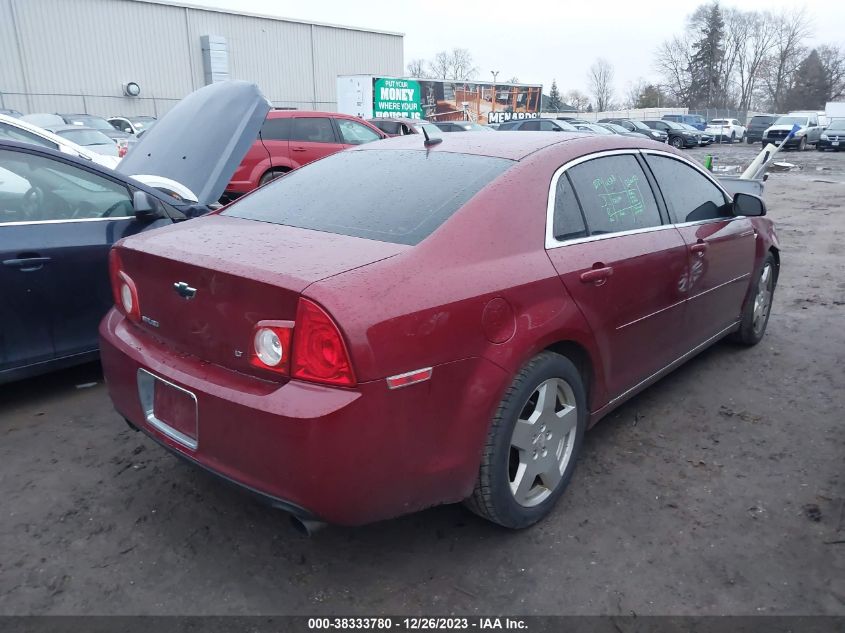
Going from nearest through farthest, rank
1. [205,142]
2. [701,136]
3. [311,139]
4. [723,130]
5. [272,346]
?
1. [272,346]
2. [205,142]
3. [311,139]
4. [701,136]
5. [723,130]

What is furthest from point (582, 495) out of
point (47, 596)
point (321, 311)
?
point (47, 596)

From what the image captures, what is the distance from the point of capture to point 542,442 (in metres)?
2.79

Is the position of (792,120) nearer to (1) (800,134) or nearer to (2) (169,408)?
(1) (800,134)


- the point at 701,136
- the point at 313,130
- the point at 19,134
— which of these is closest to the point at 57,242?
the point at 19,134

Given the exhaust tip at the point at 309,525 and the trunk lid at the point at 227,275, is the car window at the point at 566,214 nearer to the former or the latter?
the trunk lid at the point at 227,275

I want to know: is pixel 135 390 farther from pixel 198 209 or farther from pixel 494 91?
pixel 494 91

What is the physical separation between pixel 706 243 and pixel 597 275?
4.06 ft

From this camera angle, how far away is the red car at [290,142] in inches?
418

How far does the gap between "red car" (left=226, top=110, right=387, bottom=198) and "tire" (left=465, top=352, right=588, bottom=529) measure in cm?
822

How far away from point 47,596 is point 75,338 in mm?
1927

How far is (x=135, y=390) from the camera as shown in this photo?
2.72 meters

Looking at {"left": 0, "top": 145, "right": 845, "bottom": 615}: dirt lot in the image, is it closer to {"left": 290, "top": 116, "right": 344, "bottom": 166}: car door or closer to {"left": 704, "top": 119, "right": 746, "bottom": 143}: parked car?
{"left": 290, "top": 116, "right": 344, "bottom": 166}: car door

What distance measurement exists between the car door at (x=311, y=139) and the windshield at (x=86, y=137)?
20.1ft

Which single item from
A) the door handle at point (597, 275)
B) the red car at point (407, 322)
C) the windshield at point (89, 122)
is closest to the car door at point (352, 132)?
the red car at point (407, 322)
